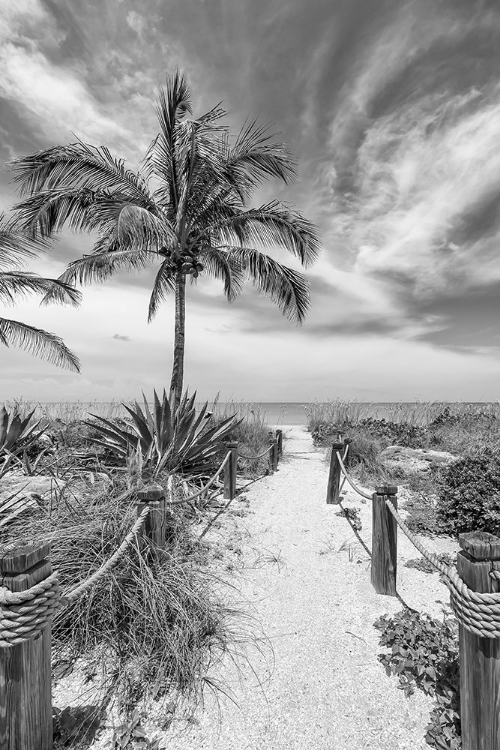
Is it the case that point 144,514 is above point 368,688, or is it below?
above

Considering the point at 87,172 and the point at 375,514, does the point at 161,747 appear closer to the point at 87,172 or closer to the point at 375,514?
the point at 375,514

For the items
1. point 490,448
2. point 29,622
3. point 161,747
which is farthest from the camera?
point 490,448

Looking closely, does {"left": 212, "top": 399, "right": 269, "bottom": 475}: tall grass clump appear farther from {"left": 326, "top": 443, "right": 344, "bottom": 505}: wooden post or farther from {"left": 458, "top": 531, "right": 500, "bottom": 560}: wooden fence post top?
{"left": 458, "top": 531, "right": 500, "bottom": 560}: wooden fence post top

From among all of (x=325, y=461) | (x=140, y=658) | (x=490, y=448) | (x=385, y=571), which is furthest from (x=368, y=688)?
(x=325, y=461)

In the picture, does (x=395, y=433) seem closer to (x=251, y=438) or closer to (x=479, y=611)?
(x=251, y=438)

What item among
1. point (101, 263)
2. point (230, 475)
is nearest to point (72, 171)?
point (101, 263)

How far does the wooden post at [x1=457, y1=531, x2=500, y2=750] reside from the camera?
1.53 metres

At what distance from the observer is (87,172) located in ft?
29.1

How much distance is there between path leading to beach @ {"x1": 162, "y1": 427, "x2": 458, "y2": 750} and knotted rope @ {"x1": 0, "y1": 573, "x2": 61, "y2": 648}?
1000 mm

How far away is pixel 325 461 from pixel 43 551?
827 centimetres

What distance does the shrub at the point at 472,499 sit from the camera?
442 cm

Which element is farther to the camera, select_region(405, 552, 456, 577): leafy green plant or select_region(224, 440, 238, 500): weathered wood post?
select_region(224, 440, 238, 500): weathered wood post

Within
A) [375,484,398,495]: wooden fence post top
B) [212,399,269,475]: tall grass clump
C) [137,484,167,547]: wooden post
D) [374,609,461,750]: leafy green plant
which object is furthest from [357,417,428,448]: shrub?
[137,484,167,547]: wooden post

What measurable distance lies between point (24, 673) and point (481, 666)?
1736mm
